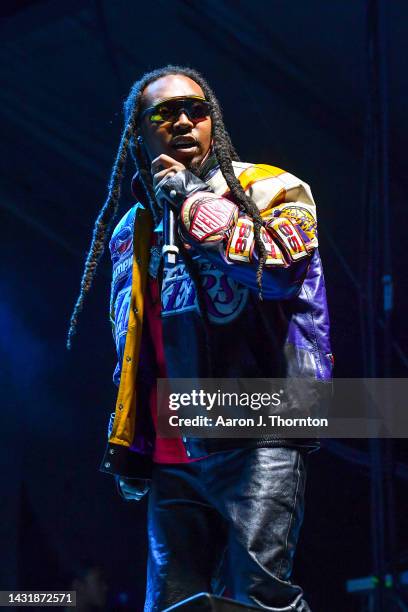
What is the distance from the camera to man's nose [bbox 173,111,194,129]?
71.7 inches

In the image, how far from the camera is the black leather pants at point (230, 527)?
1511 mm

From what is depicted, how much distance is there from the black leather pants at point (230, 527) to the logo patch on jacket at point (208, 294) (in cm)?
27

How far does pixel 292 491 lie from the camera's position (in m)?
1.59

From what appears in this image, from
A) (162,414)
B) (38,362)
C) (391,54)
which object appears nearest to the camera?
(162,414)

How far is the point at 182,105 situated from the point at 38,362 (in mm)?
1963

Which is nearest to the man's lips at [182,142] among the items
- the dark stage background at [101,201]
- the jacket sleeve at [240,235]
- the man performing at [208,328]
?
the man performing at [208,328]

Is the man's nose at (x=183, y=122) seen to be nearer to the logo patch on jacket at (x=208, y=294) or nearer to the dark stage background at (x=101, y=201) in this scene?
the logo patch on jacket at (x=208, y=294)

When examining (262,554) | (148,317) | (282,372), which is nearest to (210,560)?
(262,554)

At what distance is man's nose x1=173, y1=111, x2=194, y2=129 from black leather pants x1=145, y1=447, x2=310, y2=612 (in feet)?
2.24

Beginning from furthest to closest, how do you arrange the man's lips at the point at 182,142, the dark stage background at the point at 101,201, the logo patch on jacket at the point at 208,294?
the dark stage background at the point at 101,201
the man's lips at the point at 182,142
the logo patch on jacket at the point at 208,294

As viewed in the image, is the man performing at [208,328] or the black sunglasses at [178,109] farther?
the black sunglasses at [178,109]

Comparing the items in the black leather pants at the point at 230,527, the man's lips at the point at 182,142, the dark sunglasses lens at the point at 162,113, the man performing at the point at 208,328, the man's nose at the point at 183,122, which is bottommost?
the black leather pants at the point at 230,527

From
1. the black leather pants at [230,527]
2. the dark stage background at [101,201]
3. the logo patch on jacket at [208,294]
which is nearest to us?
the black leather pants at [230,527]

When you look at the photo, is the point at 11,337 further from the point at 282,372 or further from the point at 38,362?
the point at 282,372
